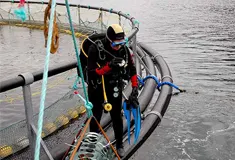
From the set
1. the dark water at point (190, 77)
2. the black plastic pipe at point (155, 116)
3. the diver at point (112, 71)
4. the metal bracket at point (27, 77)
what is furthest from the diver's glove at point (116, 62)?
the dark water at point (190, 77)

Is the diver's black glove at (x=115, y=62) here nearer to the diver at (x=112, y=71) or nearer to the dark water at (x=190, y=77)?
the diver at (x=112, y=71)

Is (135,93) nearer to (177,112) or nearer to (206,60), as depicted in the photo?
(177,112)

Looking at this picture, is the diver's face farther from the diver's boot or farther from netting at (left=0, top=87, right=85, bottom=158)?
the diver's boot

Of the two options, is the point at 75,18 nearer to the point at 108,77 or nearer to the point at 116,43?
the point at 108,77

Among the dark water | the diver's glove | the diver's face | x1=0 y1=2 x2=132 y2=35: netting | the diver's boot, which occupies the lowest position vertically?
the dark water

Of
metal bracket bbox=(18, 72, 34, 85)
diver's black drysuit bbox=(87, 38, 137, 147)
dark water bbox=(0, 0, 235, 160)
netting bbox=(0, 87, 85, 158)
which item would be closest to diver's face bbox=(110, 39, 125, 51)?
diver's black drysuit bbox=(87, 38, 137, 147)

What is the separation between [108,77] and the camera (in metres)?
4.56

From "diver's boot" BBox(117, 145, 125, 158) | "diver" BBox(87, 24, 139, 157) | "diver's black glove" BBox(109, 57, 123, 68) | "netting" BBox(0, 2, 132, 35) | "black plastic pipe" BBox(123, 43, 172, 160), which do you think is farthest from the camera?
"netting" BBox(0, 2, 132, 35)

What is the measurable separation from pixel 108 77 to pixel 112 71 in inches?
6.3

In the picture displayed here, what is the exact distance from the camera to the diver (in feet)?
14.2

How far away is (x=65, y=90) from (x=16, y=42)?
800 centimetres

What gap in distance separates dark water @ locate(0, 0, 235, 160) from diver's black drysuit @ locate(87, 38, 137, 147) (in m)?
1.31

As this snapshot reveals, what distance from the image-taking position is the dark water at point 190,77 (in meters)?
6.05

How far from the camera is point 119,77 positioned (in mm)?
4559
